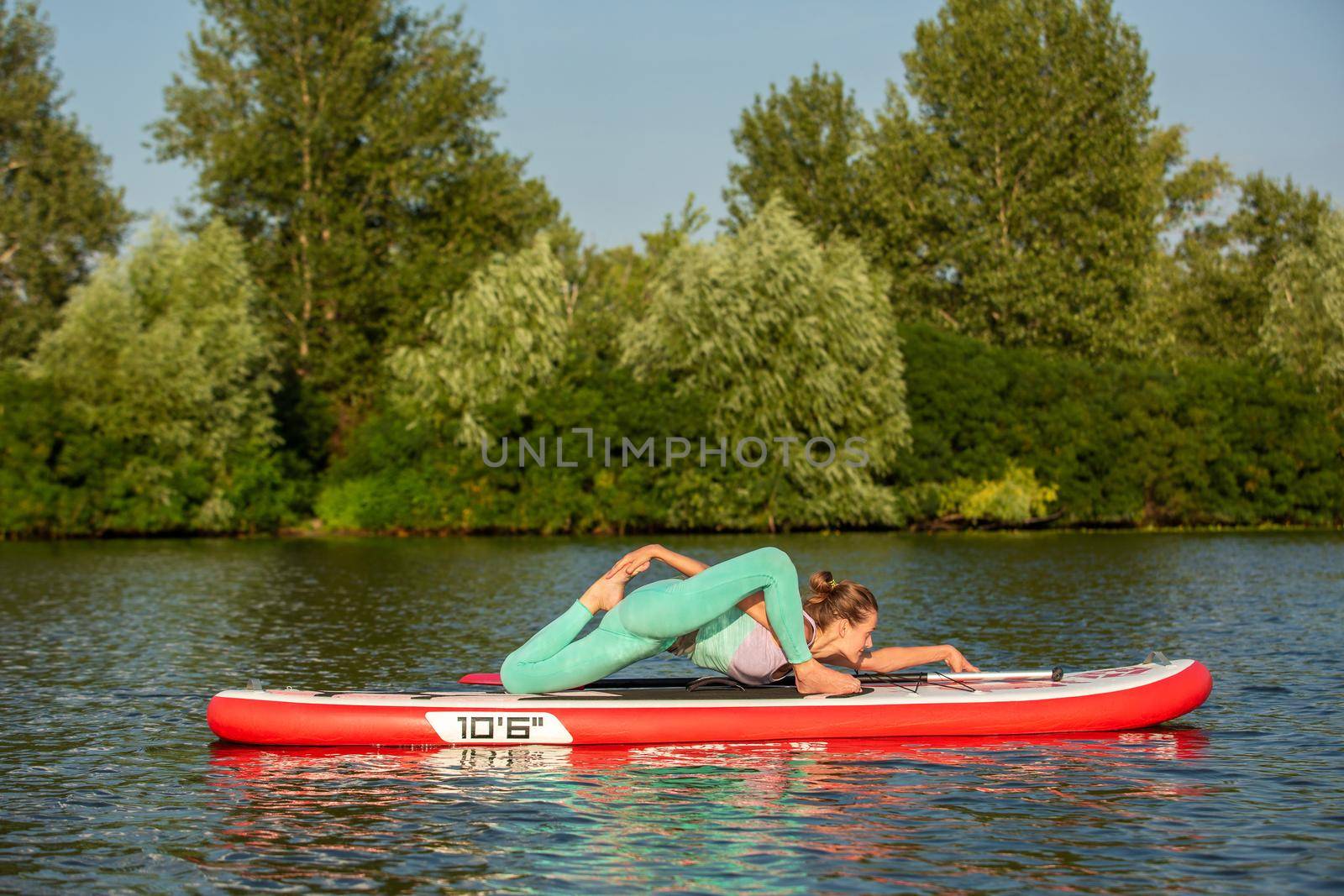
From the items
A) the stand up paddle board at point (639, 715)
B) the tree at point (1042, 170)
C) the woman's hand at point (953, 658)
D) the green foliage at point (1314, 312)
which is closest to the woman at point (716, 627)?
the stand up paddle board at point (639, 715)

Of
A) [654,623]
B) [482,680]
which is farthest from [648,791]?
[482,680]

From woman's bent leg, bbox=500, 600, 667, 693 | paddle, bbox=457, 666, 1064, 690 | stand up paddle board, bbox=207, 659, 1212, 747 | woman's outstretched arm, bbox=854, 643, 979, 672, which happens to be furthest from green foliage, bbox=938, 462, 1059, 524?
woman's bent leg, bbox=500, 600, 667, 693

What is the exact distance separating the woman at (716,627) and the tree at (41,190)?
4587 cm

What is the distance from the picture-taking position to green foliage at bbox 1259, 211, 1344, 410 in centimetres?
4394

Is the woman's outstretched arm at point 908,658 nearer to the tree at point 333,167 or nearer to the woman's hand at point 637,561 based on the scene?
the woman's hand at point 637,561

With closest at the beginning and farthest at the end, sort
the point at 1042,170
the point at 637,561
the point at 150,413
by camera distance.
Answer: the point at 637,561 < the point at 150,413 < the point at 1042,170

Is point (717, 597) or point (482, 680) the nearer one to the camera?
point (717, 597)

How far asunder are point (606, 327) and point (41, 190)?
20588 millimetres

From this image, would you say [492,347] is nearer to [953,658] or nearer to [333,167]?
[333,167]

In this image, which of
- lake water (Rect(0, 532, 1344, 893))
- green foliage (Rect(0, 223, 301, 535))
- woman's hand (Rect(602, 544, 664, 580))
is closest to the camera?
lake water (Rect(0, 532, 1344, 893))

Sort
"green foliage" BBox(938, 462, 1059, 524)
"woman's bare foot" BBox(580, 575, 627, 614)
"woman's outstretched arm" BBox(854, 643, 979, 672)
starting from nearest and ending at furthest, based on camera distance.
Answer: "woman's bare foot" BBox(580, 575, 627, 614) < "woman's outstretched arm" BBox(854, 643, 979, 672) < "green foliage" BBox(938, 462, 1059, 524)

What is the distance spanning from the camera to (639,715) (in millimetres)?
10125

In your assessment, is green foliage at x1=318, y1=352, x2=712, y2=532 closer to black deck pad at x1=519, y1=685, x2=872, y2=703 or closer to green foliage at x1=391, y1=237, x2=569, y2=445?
green foliage at x1=391, y1=237, x2=569, y2=445

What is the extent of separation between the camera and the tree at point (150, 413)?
39.7 metres
